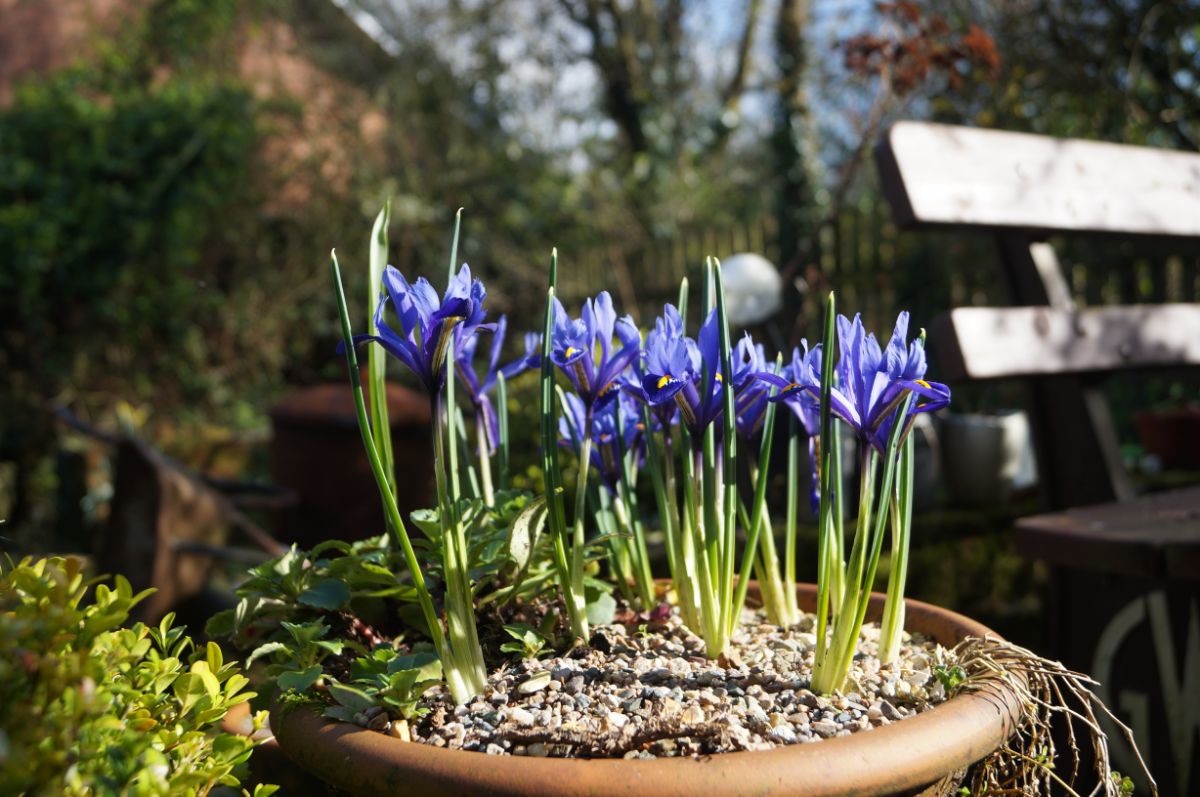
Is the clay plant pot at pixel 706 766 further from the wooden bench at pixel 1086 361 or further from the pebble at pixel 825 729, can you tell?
the wooden bench at pixel 1086 361

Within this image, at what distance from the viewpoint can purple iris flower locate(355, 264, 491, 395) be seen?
3.17 ft

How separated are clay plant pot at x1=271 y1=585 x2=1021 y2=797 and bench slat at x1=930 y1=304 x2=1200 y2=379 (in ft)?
3.65

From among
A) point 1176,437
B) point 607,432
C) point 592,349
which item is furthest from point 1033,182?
point 1176,437

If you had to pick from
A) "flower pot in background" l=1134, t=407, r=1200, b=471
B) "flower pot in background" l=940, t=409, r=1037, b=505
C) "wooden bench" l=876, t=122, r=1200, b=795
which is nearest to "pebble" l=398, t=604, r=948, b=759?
"wooden bench" l=876, t=122, r=1200, b=795

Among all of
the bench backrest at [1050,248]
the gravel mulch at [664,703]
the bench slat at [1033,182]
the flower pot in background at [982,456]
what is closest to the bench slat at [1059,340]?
the bench backrest at [1050,248]

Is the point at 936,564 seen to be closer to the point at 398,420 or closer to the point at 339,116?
the point at 398,420

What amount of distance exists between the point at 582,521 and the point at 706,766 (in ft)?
1.43

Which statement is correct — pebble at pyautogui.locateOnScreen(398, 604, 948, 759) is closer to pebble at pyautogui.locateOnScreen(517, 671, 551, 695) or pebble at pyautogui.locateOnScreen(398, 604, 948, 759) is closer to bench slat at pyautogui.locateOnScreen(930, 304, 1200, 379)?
pebble at pyautogui.locateOnScreen(517, 671, 551, 695)

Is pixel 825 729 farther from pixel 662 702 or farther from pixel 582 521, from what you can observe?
pixel 582 521

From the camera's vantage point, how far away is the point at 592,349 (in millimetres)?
1148

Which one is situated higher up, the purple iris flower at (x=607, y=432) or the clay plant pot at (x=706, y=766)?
the purple iris flower at (x=607, y=432)

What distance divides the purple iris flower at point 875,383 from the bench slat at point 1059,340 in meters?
0.95

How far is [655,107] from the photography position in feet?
32.0

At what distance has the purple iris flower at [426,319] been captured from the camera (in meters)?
0.97
